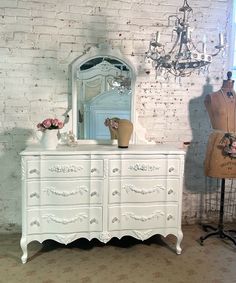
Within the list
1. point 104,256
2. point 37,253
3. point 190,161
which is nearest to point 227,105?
point 190,161

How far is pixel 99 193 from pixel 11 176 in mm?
1050

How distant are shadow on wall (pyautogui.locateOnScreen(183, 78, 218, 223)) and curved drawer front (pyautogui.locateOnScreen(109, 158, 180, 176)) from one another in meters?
0.75

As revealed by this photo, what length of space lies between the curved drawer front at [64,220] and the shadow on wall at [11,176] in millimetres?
664

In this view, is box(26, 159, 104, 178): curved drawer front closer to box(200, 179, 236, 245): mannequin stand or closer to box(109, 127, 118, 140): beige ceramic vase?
box(109, 127, 118, 140): beige ceramic vase

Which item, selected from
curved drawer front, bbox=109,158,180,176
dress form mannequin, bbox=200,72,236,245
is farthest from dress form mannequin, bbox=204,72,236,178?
curved drawer front, bbox=109,158,180,176

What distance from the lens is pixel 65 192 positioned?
2600 mm

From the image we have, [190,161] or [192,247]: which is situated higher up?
[190,161]

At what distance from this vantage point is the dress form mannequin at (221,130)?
2.91 metres

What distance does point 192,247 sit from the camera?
9.63 feet

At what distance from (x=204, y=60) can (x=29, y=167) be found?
62.6 inches

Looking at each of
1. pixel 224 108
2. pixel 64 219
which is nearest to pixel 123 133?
pixel 64 219

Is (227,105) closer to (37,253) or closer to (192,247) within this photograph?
(192,247)

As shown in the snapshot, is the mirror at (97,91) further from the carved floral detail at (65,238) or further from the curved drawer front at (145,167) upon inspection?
the carved floral detail at (65,238)

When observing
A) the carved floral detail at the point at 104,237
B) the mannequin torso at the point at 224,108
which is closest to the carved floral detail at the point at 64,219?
the carved floral detail at the point at 104,237
